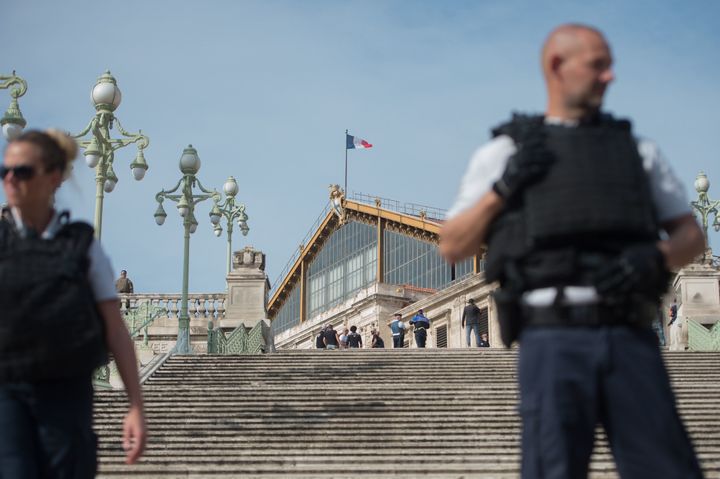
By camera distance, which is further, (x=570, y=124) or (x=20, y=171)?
(x=20, y=171)

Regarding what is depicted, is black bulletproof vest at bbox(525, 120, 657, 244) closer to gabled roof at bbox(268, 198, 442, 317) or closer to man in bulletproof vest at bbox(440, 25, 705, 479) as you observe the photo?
man in bulletproof vest at bbox(440, 25, 705, 479)

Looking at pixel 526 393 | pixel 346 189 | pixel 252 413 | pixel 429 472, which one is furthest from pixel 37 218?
pixel 346 189

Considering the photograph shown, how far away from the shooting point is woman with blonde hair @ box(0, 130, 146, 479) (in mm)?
3748

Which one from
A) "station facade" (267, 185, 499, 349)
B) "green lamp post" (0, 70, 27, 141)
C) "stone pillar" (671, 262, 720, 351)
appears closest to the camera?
"green lamp post" (0, 70, 27, 141)

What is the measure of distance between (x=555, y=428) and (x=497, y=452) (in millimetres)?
8965

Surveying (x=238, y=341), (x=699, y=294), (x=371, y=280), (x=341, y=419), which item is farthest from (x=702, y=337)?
(x=371, y=280)

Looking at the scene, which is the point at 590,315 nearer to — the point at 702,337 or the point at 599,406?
the point at 599,406

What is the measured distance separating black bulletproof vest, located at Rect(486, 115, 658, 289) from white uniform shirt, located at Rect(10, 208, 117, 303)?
127 cm

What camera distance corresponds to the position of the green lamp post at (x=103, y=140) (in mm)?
19266

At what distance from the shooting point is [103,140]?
19.8m

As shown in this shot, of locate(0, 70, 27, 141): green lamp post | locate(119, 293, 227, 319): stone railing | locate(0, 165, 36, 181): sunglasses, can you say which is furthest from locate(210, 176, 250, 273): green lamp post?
locate(0, 165, 36, 181): sunglasses

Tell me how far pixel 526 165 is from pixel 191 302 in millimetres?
27200

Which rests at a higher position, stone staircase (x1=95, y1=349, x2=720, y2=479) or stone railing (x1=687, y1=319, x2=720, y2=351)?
stone railing (x1=687, y1=319, x2=720, y2=351)

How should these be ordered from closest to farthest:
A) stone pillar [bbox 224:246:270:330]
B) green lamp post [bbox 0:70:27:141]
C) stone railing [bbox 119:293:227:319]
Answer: green lamp post [bbox 0:70:27:141]
stone pillar [bbox 224:246:270:330]
stone railing [bbox 119:293:227:319]
